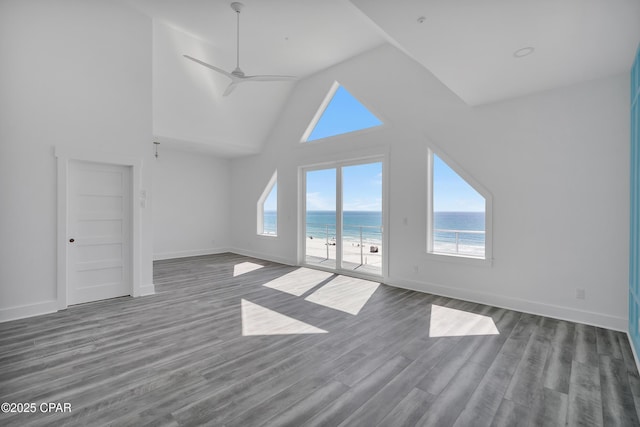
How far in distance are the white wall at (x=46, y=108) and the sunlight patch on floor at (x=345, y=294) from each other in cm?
351

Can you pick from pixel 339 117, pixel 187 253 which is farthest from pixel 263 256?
pixel 339 117

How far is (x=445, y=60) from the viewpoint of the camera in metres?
2.80

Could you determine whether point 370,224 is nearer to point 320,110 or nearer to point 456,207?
point 456,207

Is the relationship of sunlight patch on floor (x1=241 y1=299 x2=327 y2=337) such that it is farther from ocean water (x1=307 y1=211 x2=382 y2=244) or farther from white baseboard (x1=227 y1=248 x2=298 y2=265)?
white baseboard (x1=227 y1=248 x2=298 y2=265)

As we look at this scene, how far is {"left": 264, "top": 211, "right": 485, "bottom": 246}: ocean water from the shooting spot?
15.1 feet

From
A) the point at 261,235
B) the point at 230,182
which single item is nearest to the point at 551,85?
the point at 261,235

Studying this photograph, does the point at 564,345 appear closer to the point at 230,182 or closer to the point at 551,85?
the point at 551,85

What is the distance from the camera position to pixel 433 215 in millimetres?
4625

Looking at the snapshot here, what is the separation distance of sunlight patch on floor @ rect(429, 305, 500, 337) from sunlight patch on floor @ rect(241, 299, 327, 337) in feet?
4.21

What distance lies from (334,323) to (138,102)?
4.24 metres

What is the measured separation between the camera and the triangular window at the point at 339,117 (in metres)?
5.39

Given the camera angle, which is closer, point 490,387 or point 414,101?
point 490,387

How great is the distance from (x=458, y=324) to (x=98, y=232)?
16.1 feet

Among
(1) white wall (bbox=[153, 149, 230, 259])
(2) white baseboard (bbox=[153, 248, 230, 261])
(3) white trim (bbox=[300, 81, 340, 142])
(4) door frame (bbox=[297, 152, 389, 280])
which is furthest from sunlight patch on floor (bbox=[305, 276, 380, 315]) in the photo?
(1) white wall (bbox=[153, 149, 230, 259])
